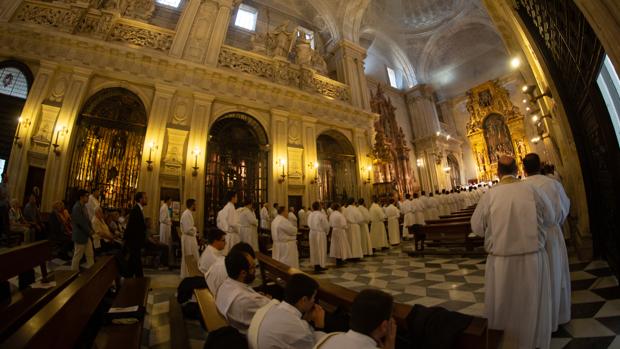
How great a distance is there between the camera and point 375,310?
3.54 ft

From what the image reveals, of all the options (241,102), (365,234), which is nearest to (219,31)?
(241,102)

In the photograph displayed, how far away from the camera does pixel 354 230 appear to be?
7.36 m

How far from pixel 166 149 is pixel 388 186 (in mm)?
9886

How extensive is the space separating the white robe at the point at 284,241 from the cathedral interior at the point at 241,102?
213cm

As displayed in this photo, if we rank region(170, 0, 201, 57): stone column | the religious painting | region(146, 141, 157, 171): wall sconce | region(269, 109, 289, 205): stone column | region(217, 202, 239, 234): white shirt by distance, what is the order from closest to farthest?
1. region(217, 202, 239, 234): white shirt
2. region(146, 141, 157, 171): wall sconce
3. region(170, 0, 201, 57): stone column
4. region(269, 109, 289, 205): stone column
5. the religious painting

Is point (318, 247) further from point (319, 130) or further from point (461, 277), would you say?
point (319, 130)

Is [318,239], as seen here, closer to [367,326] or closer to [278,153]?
[278,153]

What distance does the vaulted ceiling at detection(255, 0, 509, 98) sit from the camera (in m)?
14.9

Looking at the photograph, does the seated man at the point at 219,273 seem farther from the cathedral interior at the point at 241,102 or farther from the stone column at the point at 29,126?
the stone column at the point at 29,126

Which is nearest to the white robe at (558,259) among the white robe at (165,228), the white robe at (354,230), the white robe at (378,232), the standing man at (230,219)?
the white robe at (354,230)

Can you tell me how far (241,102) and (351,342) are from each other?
10398mm

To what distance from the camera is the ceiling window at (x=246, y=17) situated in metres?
13.3

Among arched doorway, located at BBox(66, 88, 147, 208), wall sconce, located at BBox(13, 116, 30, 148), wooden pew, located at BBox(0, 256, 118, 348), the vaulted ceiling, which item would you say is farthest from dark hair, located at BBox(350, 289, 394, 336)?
the vaulted ceiling

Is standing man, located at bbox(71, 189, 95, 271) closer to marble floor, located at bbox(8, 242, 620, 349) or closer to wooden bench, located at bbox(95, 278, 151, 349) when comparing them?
marble floor, located at bbox(8, 242, 620, 349)
